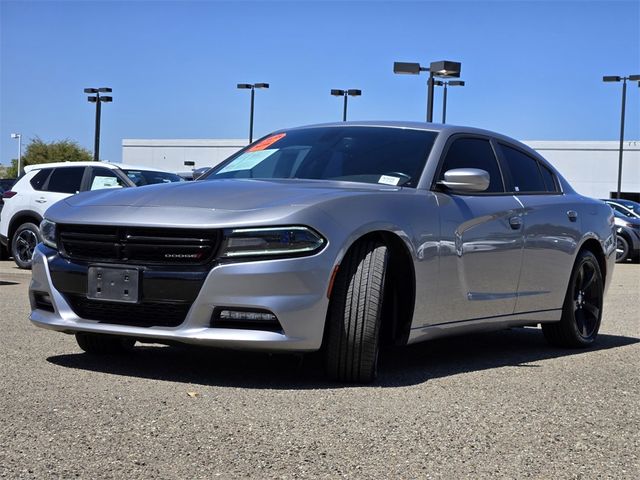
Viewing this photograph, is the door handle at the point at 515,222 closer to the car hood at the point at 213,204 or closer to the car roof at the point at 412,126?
the car roof at the point at 412,126

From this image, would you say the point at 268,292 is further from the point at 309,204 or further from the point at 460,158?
the point at 460,158

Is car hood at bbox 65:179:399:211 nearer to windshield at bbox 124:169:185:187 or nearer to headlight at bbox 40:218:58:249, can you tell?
headlight at bbox 40:218:58:249

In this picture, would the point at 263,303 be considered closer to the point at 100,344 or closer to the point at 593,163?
the point at 100,344

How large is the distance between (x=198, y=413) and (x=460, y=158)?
2817 millimetres

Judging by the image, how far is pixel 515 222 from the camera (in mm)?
Result: 6473

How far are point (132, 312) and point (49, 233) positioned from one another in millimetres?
737

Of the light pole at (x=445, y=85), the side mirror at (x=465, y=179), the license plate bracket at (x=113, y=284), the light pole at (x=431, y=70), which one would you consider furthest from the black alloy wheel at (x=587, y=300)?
the light pole at (x=445, y=85)

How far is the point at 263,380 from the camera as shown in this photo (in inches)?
207

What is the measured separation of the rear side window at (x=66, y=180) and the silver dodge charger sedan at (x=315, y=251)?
28.1ft

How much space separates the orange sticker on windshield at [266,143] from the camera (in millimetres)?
6707

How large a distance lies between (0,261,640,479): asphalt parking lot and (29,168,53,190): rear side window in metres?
8.85

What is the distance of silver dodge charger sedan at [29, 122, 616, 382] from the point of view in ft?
16.0

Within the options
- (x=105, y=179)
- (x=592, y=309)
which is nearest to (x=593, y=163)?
(x=105, y=179)

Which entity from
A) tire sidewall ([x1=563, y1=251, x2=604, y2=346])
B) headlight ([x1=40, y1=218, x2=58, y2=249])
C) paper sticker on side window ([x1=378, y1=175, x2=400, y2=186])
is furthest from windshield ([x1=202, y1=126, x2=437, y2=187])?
tire sidewall ([x1=563, y1=251, x2=604, y2=346])
